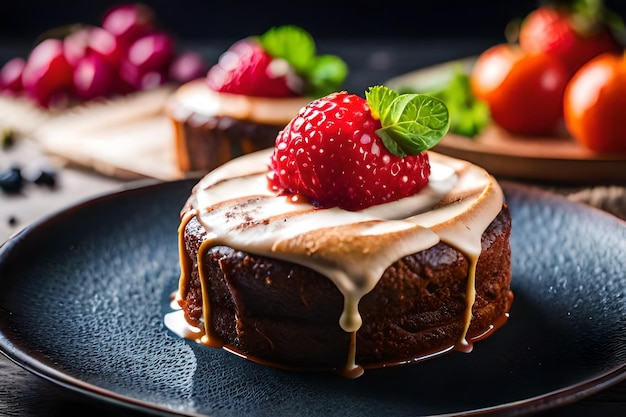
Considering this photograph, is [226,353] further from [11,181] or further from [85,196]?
[11,181]

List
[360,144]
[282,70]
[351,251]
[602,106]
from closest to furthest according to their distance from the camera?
→ [351,251]
[360,144]
[602,106]
[282,70]

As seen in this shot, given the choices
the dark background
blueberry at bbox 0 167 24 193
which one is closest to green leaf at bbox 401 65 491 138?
blueberry at bbox 0 167 24 193

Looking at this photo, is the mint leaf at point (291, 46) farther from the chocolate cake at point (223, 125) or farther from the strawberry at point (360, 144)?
the strawberry at point (360, 144)

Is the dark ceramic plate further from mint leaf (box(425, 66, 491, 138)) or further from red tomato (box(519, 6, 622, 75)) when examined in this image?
red tomato (box(519, 6, 622, 75))

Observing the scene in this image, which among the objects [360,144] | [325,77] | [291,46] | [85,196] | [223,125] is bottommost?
[85,196]

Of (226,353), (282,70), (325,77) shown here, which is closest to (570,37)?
(325,77)
